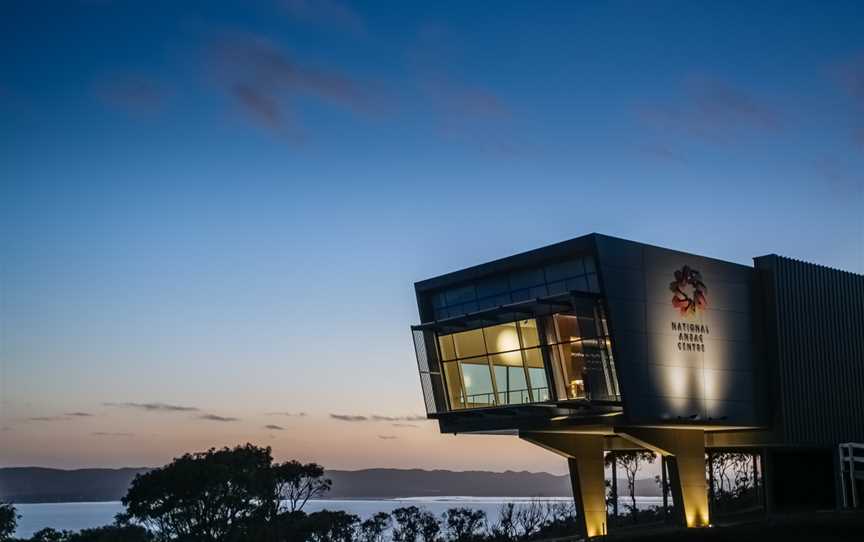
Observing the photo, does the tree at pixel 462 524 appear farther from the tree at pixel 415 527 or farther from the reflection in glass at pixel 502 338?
the reflection in glass at pixel 502 338

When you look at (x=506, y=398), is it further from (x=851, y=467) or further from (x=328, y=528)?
(x=328, y=528)

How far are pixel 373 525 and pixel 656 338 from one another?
33.2 metres

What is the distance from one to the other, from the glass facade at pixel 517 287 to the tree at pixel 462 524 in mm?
25141

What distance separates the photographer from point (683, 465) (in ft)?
131

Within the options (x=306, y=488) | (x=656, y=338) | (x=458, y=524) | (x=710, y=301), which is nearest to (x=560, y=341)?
(x=656, y=338)

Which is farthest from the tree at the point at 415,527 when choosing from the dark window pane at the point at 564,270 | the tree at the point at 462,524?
the dark window pane at the point at 564,270

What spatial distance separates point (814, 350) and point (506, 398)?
1524cm

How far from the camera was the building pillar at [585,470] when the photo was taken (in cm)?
4362

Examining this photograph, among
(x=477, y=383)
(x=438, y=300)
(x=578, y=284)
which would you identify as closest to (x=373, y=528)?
(x=438, y=300)

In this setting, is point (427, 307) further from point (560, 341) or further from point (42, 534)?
point (42, 534)

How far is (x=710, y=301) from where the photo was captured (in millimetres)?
39500

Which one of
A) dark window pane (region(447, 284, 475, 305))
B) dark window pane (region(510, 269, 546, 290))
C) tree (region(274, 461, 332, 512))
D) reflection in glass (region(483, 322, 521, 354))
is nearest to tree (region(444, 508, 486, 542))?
tree (region(274, 461, 332, 512))

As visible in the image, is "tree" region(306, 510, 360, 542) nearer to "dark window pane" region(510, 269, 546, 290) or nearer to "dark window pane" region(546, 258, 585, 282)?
"dark window pane" region(510, 269, 546, 290)

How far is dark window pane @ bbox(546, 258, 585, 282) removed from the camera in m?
36.5
